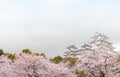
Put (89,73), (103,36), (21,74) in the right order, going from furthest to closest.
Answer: (103,36), (89,73), (21,74)

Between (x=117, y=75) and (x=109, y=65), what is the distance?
1.28 m

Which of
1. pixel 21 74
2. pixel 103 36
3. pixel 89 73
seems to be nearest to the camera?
pixel 21 74

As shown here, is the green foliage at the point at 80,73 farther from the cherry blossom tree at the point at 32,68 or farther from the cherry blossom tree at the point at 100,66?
the cherry blossom tree at the point at 32,68

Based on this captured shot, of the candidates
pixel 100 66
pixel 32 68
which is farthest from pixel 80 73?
pixel 32 68

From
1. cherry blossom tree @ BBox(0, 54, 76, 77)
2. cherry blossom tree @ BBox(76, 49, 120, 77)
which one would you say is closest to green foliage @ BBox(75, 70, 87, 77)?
cherry blossom tree @ BBox(76, 49, 120, 77)

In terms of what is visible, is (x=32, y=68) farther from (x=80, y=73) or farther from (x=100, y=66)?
(x=100, y=66)

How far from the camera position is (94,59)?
3347 cm

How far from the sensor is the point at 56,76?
3128 centimetres

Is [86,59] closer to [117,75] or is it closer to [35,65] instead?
[117,75]

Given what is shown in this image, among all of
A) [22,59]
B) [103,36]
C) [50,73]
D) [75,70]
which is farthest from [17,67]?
[103,36]

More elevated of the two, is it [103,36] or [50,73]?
[103,36]

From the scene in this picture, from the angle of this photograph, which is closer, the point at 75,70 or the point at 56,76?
the point at 56,76

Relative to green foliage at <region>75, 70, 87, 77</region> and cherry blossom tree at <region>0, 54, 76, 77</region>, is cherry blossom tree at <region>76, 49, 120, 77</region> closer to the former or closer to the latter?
green foliage at <region>75, 70, 87, 77</region>

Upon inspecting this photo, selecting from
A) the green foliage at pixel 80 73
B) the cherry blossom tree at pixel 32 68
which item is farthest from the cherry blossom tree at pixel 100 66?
the cherry blossom tree at pixel 32 68
